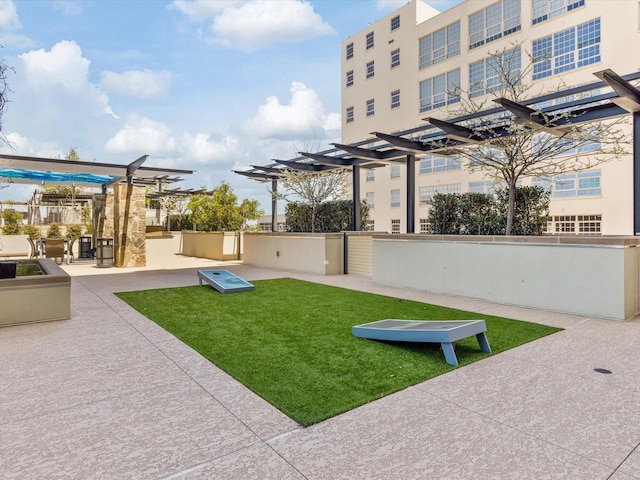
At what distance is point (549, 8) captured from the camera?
21828 mm

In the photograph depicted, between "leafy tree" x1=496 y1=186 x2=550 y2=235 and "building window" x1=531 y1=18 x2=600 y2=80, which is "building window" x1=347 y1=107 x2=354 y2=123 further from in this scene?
"leafy tree" x1=496 y1=186 x2=550 y2=235

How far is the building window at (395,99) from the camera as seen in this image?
1203 inches

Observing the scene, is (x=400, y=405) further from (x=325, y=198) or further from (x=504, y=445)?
(x=325, y=198)

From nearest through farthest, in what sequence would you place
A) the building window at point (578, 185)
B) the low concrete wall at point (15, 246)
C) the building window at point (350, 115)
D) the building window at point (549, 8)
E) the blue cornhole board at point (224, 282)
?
→ the blue cornhole board at point (224, 282) < the low concrete wall at point (15, 246) < the building window at point (578, 185) < the building window at point (549, 8) < the building window at point (350, 115)

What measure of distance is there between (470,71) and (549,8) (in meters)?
5.11

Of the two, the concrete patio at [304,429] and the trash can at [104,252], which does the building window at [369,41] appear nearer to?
the trash can at [104,252]

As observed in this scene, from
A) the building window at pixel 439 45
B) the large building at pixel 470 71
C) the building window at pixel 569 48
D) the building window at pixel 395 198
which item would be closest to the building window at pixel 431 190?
the large building at pixel 470 71

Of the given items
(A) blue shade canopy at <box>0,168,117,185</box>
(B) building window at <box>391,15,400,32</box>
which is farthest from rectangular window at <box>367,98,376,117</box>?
(A) blue shade canopy at <box>0,168,117,185</box>

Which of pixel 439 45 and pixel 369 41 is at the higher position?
pixel 369 41

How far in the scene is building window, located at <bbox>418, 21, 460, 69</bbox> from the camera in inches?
1051

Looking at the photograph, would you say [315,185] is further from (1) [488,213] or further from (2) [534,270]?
(2) [534,270]

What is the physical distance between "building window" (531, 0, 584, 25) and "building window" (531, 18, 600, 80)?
105cm

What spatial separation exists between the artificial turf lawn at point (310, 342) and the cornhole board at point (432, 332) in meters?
0.11

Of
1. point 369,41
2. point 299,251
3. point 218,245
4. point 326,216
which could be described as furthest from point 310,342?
point 369,41
